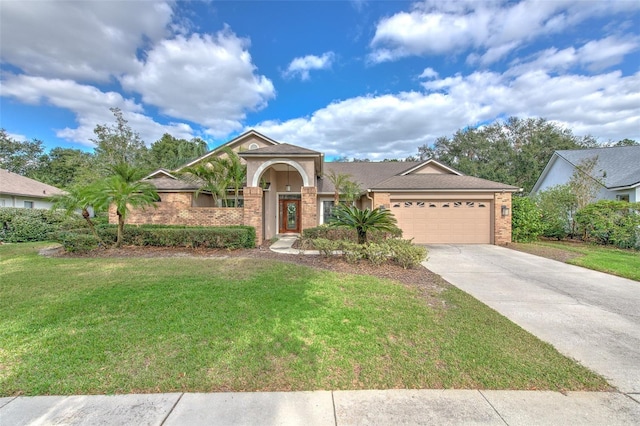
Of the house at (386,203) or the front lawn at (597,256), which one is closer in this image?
the front lawn at (597,256)

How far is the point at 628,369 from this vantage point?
310 cm

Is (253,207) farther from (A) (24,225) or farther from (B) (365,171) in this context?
(A) (24,225)

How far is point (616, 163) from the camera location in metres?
17.1

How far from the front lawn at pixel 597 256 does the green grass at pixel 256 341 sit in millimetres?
5974

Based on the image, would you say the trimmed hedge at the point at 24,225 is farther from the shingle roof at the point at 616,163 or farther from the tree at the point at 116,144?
the shingle roof at the point at 616,163

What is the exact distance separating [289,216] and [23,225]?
13.8 metres

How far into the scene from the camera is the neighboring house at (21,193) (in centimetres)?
1700

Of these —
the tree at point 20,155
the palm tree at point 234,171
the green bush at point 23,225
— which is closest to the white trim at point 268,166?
the palm tree at point 234,171

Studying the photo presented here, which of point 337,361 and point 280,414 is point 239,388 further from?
point 337,361

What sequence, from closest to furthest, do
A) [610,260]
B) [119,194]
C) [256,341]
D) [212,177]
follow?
[256,341] < [610,260] < [119,194] < [212,177]

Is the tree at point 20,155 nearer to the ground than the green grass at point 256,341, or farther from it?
farther from it

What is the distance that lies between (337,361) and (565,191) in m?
17.0

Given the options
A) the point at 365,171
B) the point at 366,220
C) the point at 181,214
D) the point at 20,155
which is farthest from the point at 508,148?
the point at 20,155

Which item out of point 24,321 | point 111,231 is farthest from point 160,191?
point 24,321
